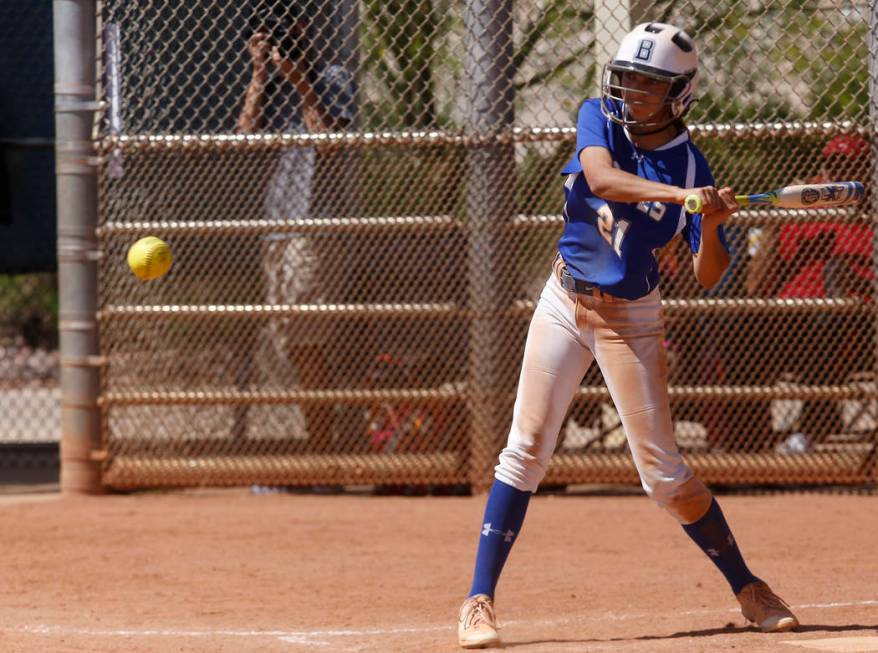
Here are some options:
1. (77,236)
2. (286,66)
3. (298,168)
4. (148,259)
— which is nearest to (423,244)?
(298,168)

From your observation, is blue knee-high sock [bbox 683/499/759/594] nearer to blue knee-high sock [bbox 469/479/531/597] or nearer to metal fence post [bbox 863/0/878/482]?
blue knee-high sock [bbox 469/479/531/597]

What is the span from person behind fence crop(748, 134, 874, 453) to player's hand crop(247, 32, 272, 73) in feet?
9.13

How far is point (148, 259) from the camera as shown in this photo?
626cm

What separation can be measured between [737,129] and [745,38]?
2.12ft

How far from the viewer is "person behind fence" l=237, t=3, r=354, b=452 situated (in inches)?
280

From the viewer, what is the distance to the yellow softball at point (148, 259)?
626 centimetres

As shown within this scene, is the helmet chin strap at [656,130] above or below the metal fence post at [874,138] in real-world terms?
above

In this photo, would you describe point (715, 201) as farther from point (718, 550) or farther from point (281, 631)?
point (281, 631)

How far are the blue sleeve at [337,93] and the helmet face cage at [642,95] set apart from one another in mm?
3271

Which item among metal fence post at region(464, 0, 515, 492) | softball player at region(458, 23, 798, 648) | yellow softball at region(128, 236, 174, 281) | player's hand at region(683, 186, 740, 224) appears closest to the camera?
player's hand at region(683, 186, 740, 224)

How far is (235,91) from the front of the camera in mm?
7586

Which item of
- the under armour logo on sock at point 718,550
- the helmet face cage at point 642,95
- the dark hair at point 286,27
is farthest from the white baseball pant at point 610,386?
the dark hair at point 286,27

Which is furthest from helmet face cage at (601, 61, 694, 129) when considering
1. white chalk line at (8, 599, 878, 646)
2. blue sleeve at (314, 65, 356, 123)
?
blue sleeve at (314, 65, 356, 123)

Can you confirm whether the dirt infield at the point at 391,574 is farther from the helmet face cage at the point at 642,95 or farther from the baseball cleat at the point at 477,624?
the helmet face cage at the point at 642,95
